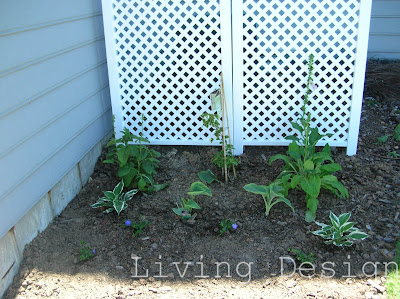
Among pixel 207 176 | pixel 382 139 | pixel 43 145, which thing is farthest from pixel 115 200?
pixel 382 139

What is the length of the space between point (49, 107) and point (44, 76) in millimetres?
217

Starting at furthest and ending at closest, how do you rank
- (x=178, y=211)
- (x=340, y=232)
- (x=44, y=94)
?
(x=178, y=211), (x=44, y=94), (x=340, y=232)

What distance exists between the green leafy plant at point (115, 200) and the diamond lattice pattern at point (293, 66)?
1.26m

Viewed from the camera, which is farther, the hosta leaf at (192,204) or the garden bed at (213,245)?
the hosta leaf at (192,204)

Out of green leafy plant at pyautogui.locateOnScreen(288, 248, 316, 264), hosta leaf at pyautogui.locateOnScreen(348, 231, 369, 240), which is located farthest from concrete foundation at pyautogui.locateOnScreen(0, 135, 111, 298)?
hosta leaf at pyautogui.locateOnScreen(348, 231, 369, 240)

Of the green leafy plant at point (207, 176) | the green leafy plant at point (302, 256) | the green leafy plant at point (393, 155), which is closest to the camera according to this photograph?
the green leafy plant at point (302, 256)

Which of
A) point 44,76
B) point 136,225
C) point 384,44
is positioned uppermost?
point 44,76

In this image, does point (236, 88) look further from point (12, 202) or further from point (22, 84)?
point (12, 202)

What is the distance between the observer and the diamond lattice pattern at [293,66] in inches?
145

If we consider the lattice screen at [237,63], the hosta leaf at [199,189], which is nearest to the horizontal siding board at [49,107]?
the lattice screen at [237,63]

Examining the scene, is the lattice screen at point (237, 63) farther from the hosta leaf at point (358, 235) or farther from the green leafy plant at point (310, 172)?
the hosta leaf at point (358, 235)

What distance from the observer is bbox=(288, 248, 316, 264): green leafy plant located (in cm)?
281

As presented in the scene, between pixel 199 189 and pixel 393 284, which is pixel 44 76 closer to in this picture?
pixel 199 189

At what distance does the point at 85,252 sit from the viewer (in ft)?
9.45
